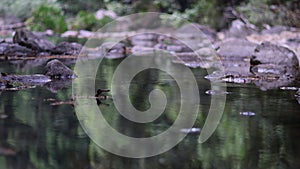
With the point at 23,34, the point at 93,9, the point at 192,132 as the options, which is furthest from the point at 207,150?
the point at 93,9

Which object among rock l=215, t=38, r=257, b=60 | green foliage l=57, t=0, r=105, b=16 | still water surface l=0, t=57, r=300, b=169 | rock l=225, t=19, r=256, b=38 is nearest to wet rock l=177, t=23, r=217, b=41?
rock l=225, t=19, r=256, b=38

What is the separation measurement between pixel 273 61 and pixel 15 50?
5.41 meters

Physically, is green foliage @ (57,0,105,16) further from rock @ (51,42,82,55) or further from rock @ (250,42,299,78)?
rock @ (250,42,299,78)

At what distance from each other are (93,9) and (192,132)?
22087 millimetres

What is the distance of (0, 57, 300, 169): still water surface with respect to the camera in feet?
14.6

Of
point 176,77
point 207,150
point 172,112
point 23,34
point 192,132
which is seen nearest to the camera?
point 207,150

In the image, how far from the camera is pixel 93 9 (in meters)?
27.1

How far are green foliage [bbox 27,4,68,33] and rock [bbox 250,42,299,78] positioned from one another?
39.1 ft

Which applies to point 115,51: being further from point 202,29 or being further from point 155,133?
point 155,133

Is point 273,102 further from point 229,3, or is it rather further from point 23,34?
point 229,3

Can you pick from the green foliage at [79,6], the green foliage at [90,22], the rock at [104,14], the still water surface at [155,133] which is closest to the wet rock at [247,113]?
the still water surface at [155,133]

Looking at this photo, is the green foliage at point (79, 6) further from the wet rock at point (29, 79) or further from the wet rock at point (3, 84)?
the wet rock at point (3, 84)

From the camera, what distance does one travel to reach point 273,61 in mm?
12125

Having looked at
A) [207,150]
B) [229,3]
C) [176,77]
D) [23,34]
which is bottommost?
[207,150]
